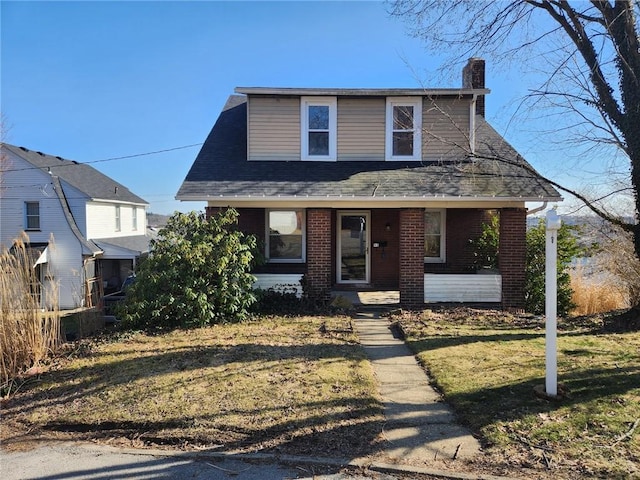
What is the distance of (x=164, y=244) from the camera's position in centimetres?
914

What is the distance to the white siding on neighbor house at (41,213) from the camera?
930 inches

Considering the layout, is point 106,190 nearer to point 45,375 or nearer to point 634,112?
point 45,375

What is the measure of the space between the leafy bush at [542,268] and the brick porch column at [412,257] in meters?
2.70

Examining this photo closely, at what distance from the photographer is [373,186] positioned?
416 inches

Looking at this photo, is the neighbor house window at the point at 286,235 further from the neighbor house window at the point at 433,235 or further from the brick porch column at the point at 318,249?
the neighbor house window at the point at 433,235

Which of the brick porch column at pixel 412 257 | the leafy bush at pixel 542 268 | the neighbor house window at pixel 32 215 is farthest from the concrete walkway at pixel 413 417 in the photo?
the neighbor house window at pixel 32 215

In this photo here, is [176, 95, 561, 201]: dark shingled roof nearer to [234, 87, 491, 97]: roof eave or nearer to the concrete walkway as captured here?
[234, 87, 491, 97]: roof eave

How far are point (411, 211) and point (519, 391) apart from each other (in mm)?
6118

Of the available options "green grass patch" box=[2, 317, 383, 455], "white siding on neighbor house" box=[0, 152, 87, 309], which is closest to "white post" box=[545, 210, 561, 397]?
"green grass patch" box=[2, 317, 383, 455]

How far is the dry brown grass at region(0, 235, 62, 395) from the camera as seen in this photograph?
227 inches

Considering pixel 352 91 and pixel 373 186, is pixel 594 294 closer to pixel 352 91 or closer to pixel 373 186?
pixel 373 186

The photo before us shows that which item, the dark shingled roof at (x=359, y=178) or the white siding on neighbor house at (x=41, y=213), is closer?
the dark shingled roof at (x=359, y=178)

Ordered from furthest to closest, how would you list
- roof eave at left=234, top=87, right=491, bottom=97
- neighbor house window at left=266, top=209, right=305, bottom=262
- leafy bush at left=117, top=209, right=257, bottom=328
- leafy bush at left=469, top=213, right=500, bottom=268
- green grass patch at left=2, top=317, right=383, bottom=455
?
neighbor house window at left=266, top=209, right=305, bottom=262 < leafy bush at left=469, top=213, right=500, bottom=268 < roof eave at left=234, top=87, right=491, bottom=97 < leafy bush at left=117, top=209, right=257, bottom=328 < green grass patch at left=2, top=317, right=383, bottom=455

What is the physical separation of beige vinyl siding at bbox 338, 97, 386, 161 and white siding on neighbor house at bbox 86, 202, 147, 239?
1894 centimetres
